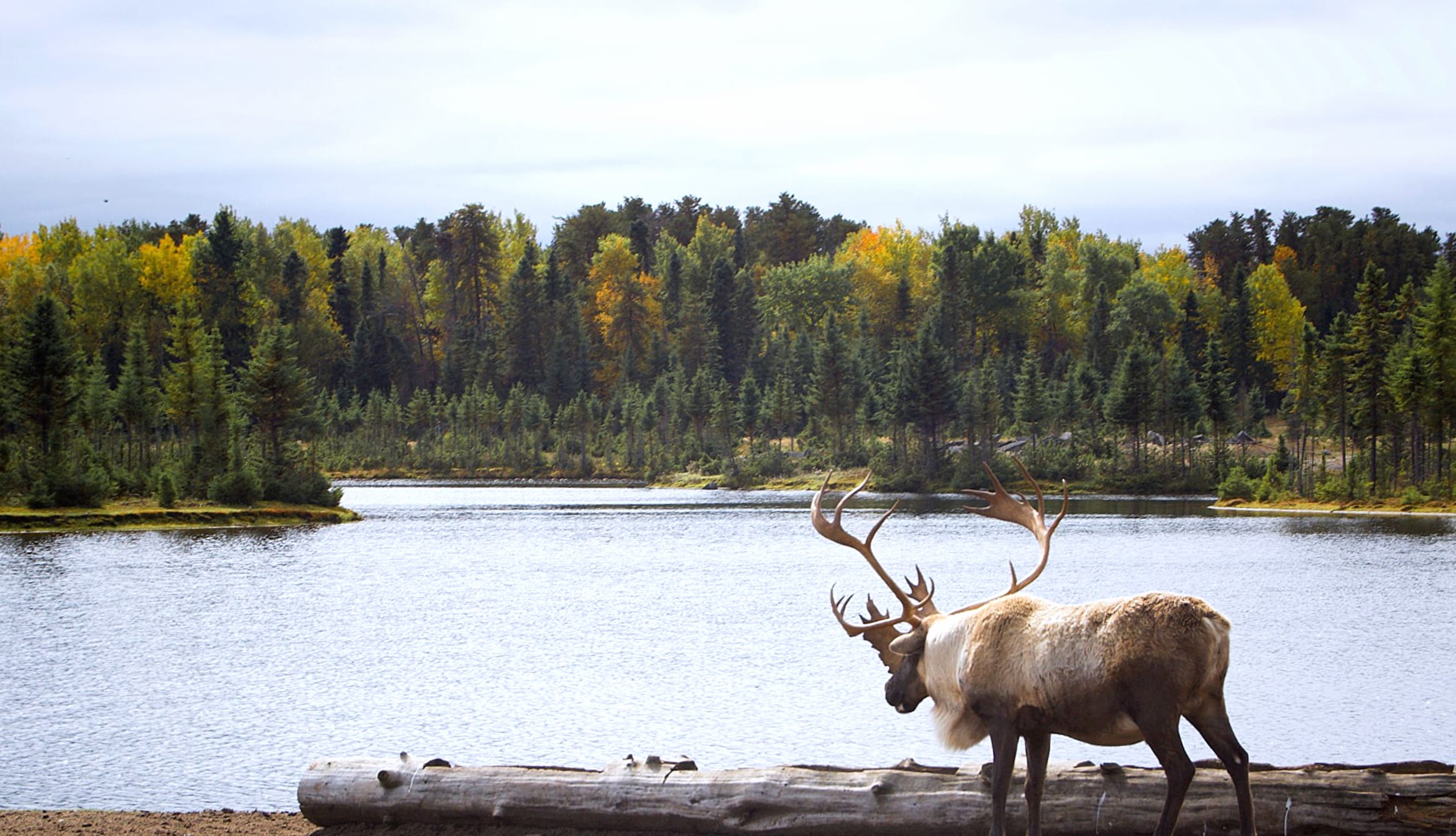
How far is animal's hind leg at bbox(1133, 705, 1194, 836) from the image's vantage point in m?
7.20


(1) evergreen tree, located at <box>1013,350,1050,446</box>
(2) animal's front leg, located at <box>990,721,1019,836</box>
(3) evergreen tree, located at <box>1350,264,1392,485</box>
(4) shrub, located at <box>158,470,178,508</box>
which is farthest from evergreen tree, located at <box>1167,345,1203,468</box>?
(2) animal's front leg, located at <box>990,721,1019,836</box>

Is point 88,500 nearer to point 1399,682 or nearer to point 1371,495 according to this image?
point 1399,682

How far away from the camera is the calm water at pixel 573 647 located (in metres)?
14.6

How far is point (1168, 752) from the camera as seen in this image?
7.20 m

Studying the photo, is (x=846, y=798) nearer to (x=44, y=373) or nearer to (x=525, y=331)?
(x=44, y=373)

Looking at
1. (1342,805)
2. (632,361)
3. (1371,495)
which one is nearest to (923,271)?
(632,361)

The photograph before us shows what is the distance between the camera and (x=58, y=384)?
169ft

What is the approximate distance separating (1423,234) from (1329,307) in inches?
316

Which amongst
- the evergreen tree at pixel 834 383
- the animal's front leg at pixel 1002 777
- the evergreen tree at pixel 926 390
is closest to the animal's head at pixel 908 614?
the animal's front leg at pixel 1002 777

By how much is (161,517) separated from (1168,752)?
4897 cm

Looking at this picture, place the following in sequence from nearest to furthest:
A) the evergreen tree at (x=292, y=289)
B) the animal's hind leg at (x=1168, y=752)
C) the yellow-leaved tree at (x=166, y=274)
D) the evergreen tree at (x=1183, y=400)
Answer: the animal's hind leg at (x=1168, y=752), the evergreen tree at (x=1183, y=400), the yellow-leaved tree at (x=166, y=274), the evergreen tree at (x=292, y=289)

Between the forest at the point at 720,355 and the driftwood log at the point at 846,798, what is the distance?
44083 millimetres

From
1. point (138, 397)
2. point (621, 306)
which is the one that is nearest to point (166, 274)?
point (621, 306)

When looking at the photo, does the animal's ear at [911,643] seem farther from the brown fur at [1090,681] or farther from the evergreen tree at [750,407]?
the evergreen tree at [750,407]
